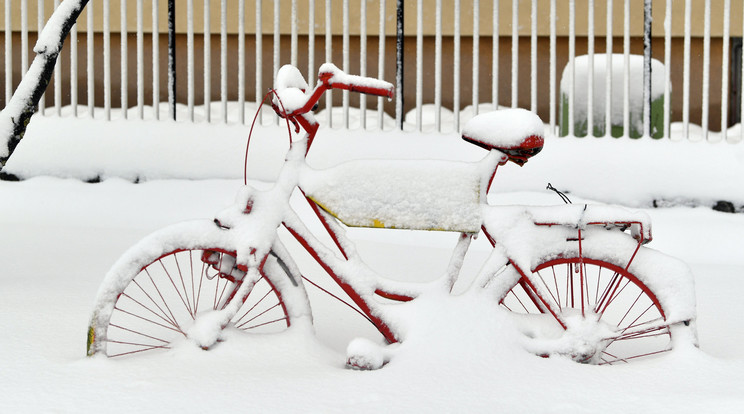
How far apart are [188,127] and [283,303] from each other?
3732mm

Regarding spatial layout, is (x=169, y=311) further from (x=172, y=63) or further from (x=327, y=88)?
(x=172, y=63)

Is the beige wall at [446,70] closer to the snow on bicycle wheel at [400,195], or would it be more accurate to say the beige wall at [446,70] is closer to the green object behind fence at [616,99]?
the green object behind fence at [616,99]

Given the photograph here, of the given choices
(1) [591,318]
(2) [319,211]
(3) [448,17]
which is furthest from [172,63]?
(1) [591,318]

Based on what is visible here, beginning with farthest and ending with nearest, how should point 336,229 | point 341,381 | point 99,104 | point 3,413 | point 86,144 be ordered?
point 99,104 → point 86,144 → point 336,229 → point 341,381 → point 3,413

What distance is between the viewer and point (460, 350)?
3.14 metres

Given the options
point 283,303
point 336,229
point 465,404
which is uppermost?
point 336,229

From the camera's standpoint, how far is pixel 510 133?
318 cm

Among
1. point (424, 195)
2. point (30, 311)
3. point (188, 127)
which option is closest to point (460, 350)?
point (424, 195)

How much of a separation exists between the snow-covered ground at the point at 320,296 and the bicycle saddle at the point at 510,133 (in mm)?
535

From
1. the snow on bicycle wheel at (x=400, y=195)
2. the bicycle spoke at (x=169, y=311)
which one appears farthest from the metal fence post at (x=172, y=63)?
the snow on bicycle wheel at (x=400, y=195)

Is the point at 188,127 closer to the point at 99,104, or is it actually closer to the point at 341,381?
the point at 99,104

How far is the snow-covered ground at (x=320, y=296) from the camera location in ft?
9.47

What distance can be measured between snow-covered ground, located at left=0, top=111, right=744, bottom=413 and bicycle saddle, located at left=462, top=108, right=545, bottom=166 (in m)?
0.54

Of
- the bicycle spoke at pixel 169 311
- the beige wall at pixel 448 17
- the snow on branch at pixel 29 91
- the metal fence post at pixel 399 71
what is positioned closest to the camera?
the bicycle spoke at pixel 169 311
